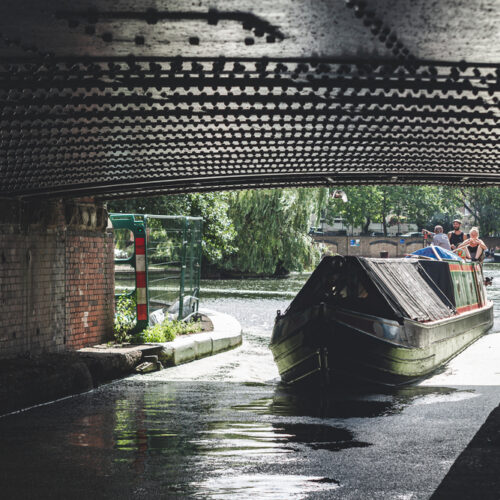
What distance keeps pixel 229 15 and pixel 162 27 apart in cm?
48

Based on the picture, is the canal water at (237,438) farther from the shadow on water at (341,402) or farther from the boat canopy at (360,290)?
the boat canopy at (360,290)

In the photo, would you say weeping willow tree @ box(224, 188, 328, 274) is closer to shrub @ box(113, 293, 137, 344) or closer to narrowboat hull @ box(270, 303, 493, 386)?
shrub @ box(113, 293, 137, 344)

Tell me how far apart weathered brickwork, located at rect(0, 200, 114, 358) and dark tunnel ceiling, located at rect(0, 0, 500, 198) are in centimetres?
76

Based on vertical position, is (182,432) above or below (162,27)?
below

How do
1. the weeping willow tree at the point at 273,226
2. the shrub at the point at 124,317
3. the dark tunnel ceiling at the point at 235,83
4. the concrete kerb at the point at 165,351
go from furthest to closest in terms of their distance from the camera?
the weeping willow tree at the point at 273,226 < the shrub at the point at 124,317 < the concrete kerb at the point at 165,351 < the dark tunnel ceiling at the point at 235,83

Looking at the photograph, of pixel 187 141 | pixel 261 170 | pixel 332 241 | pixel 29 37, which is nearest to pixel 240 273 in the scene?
pixel 261 170

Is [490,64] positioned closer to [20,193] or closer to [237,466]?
[237,466]

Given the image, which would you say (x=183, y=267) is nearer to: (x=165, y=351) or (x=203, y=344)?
(x=203, y=344)

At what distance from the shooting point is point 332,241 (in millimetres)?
85562

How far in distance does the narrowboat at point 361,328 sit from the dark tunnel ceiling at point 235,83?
2.25 metres

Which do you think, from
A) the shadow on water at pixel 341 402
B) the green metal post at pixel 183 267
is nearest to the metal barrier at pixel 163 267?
the green metal post at pixel 183 267

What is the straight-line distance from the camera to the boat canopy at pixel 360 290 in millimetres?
12281

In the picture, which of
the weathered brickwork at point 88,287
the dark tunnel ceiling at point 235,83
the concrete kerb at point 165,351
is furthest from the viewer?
the weathered brickwork at point 88,287

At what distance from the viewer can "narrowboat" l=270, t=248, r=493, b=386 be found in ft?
37.2
